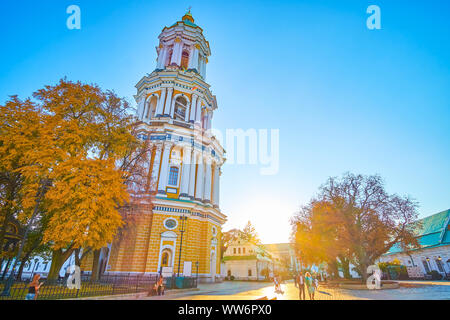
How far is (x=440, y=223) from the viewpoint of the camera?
123 feet

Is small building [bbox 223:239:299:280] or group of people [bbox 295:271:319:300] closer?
group of people [bbox 295:271:319:300]

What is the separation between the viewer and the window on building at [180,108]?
106 feet

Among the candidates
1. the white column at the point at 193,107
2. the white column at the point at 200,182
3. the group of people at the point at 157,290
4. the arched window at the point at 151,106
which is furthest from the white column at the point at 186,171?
the group of people at the point at 157,290

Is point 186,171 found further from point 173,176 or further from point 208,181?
point 208,181

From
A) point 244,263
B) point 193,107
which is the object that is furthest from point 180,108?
point 244,263

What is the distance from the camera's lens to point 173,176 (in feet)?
89.7

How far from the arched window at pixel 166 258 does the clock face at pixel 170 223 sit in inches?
93.1

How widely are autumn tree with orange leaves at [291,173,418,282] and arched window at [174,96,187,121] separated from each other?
22.1m

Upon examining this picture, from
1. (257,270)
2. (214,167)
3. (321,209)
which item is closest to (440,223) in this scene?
(321,209)

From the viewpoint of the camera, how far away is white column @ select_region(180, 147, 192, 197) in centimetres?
2617

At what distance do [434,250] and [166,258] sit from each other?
40780 millimetres

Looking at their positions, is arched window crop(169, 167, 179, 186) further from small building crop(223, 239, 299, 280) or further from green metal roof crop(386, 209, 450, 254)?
green metal roof crop(386, 209, 450, 254)

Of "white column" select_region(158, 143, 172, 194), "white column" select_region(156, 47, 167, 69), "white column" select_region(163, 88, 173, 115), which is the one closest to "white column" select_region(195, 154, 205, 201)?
"white column" select_region(158, 143, 172, 194)
